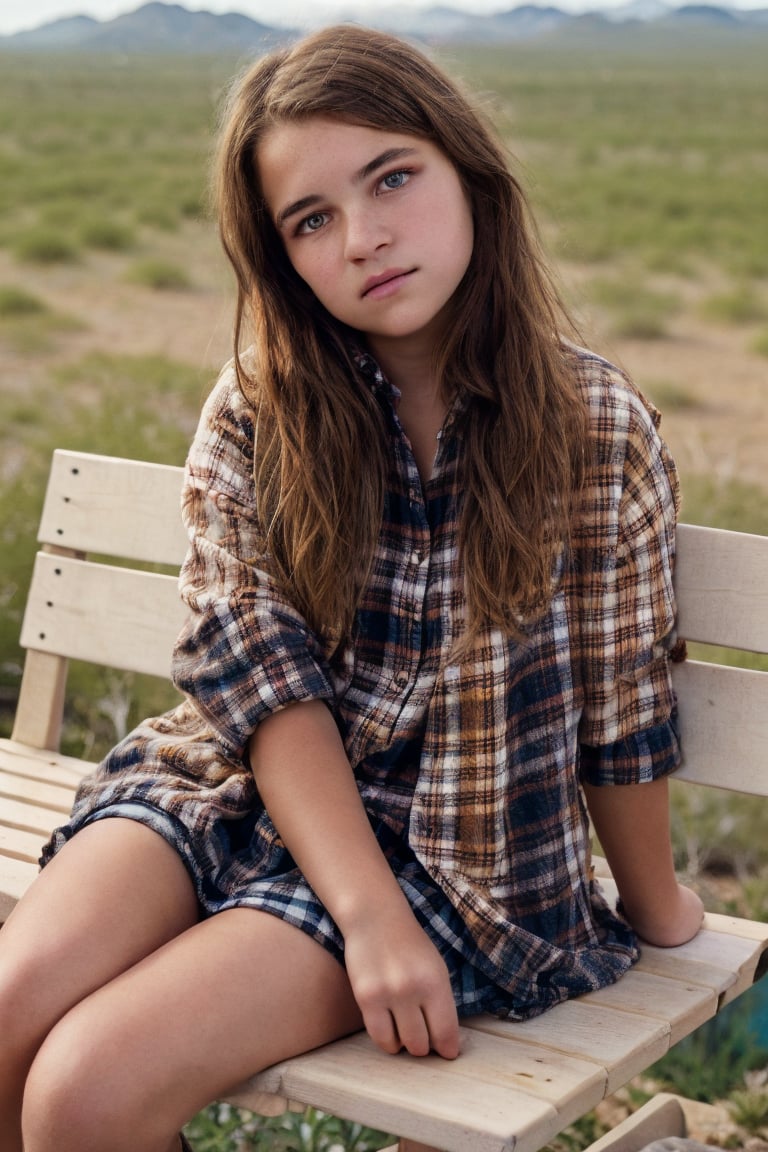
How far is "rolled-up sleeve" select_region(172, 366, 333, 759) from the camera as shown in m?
1.80

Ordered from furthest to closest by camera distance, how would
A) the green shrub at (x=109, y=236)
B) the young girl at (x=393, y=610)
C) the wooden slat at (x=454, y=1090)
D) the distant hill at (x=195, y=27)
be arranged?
the distant hill at (x=195, y=27), the green shrub at (x=109, y=236), the young girl at (x=393, y=610), the wooden slat at (x=454, y=1090)

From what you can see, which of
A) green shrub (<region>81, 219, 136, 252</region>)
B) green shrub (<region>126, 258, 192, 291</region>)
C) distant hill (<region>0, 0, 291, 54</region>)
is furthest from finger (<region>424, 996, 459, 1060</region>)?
distant hill (<region>0, 0, 291, 54</region>)

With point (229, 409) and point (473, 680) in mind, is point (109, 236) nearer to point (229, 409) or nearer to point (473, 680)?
point (229, 409)

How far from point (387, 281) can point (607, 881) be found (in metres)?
0.98

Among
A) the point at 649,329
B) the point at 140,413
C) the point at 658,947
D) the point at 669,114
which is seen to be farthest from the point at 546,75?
the point at 658,947

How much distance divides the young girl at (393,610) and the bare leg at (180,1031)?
0.01 m

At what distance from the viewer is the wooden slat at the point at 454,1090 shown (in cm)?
145

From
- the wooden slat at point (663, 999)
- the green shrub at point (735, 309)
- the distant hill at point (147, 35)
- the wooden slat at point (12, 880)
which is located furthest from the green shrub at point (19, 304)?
the distant hill at point (147, 35)

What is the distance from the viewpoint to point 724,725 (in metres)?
2.11

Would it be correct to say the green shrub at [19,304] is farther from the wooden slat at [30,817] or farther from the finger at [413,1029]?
the finger at [413,1029]

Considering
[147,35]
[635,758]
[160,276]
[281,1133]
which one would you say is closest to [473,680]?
[635,758]

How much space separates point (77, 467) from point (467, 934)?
133 cm

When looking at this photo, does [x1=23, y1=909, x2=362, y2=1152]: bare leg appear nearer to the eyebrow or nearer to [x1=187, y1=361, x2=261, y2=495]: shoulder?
[x1=187, y1=361, x2=261, y2=495]: shoulder

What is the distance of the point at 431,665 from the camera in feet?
6.02
